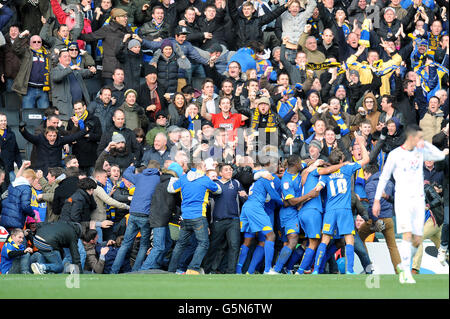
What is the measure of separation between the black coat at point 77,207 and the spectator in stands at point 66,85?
328cm

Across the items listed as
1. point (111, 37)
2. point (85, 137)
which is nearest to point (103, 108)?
point (85, 137)

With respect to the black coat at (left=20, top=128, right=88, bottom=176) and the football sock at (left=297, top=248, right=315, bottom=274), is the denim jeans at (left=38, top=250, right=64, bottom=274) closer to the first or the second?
the black coat at (left=20, top=128, right=88, bottom=176)

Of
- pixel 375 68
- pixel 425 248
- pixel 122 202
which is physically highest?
pixel 375 68

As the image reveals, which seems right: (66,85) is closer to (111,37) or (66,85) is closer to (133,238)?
(111,37)

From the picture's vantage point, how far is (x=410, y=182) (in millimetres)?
12508

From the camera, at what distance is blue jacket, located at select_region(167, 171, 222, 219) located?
1480 cm

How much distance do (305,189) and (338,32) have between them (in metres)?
6.86

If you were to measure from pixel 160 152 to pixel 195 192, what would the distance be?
2145 millimetres

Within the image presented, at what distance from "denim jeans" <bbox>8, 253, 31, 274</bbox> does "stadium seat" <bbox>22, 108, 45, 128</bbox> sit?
178 inches

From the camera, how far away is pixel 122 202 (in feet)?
52.9

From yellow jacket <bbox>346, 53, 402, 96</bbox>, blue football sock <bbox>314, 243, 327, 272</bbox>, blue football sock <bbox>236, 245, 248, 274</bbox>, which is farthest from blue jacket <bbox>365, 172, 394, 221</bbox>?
yellow jacket <bbox>346, 53, 402, 96</bbox>

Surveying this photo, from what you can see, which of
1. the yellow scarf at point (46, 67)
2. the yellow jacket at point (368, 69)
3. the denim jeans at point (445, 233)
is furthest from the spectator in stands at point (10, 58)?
the denim jeans at point (445, 233)
